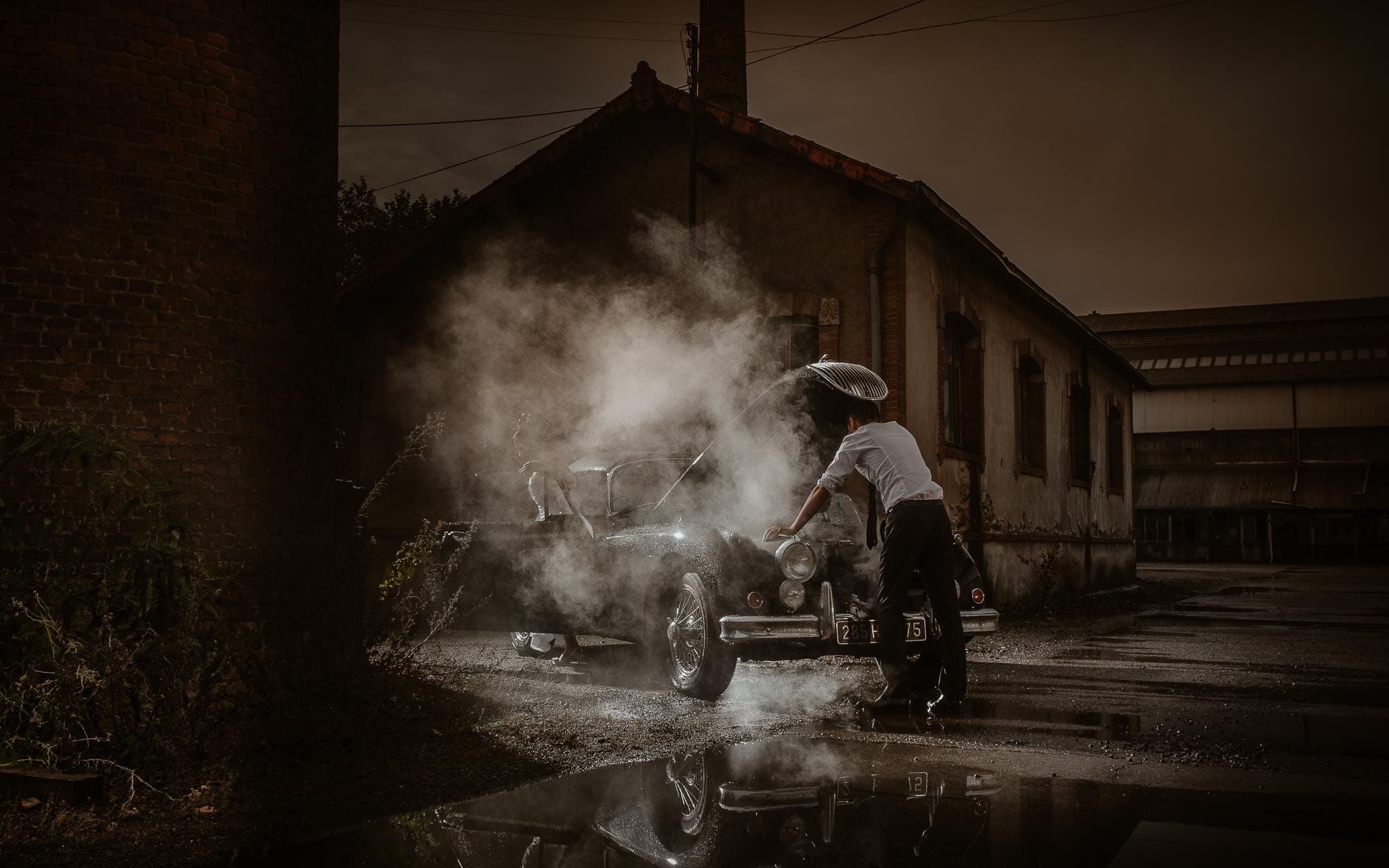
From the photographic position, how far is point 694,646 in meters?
6.57

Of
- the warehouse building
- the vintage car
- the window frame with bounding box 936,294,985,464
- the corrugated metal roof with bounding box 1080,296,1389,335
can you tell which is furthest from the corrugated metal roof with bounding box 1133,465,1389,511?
the vintage car

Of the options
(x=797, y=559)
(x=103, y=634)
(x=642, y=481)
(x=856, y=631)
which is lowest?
(x=856, y=631)

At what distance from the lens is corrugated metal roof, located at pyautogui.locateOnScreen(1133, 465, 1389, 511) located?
37.0 m

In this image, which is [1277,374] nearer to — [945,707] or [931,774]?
[945,707]

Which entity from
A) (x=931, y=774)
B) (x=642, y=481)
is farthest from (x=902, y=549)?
(x=642, y=481)

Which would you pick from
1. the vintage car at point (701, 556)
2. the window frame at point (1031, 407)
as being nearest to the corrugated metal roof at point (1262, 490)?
the window frame at point (1031, 407)

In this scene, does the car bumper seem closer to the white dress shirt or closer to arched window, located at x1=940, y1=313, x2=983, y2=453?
the white dress shirt

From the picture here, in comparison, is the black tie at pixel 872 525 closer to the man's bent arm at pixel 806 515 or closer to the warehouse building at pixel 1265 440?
the man's bent arm at pixel 806 515

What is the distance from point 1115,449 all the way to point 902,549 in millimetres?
20160

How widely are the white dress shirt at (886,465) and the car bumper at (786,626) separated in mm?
668

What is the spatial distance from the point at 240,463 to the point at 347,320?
384 inches

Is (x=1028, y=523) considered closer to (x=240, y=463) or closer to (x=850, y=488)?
(x=850, y=488)

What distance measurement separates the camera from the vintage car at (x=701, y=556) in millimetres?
6234

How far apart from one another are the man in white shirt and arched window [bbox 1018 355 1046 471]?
1158 cm
